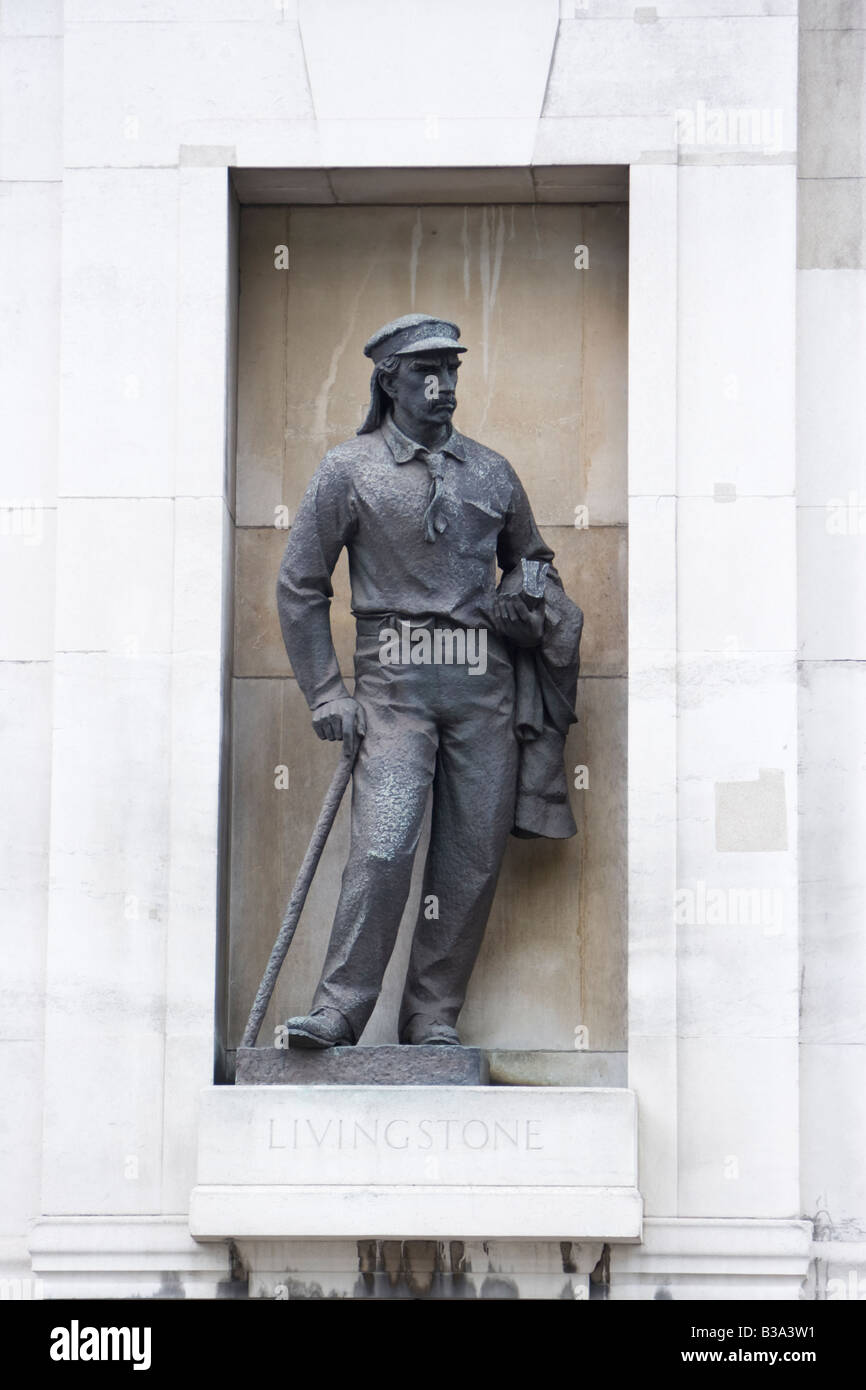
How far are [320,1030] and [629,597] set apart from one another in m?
2.52

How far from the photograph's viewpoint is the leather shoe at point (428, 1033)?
13.1 meters

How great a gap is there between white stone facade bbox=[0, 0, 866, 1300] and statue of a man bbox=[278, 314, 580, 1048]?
525 millimetres

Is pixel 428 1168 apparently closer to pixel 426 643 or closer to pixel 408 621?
pixel 426 643

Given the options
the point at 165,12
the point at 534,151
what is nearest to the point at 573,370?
the point at 534,151

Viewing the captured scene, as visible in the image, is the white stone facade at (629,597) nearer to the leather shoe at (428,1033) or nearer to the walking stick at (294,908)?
the walking stick at (294,908)

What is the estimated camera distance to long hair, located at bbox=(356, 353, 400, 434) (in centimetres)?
1318

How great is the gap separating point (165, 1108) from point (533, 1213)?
71.7 inches

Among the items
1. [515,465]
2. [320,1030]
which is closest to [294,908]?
[320,1030]

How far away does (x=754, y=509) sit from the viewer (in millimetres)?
13250

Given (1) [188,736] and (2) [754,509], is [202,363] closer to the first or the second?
(1) [188,736]

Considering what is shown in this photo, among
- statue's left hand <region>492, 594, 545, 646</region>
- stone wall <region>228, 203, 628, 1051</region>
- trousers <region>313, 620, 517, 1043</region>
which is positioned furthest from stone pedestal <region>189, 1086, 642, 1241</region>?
statue's left hand <region>492, 594, 545, 646</region>

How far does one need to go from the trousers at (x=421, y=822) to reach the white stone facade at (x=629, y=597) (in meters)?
0.65

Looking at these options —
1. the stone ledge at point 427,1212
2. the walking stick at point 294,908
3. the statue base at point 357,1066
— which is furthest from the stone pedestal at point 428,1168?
the walking stick at point 294,908

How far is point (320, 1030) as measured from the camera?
42.0 ft
